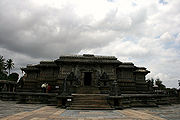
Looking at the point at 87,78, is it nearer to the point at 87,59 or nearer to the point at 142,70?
A: the point at 87,59

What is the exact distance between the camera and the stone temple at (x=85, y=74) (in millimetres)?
20109

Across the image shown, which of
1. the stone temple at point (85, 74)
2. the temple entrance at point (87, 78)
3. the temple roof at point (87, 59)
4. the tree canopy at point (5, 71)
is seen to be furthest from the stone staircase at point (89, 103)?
the tree canopy at point (5, 71)

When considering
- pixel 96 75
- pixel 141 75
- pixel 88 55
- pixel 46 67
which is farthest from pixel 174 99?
pixel 46 67

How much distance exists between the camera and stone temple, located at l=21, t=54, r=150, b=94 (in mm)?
20109

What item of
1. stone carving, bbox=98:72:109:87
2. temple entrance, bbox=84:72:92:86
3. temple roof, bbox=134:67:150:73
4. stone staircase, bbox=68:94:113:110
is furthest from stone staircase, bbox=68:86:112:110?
temple roof, bbox=134:67:150:73

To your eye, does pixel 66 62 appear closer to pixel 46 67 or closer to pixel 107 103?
pixel 46 67

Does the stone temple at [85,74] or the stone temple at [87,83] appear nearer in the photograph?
the stone temple at [87,83]

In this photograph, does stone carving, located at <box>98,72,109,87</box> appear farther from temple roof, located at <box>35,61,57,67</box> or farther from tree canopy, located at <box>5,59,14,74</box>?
tree canopy, located at <box>5,59,14,74</box>

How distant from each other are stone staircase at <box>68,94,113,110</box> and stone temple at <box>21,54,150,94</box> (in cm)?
540

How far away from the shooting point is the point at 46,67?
2425 cm

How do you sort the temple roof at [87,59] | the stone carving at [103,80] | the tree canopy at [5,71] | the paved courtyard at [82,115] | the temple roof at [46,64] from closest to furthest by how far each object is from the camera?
the paved courtyard at [82,115], the stone carving at [103,80], the temple roof at [87,59], the temple roof at [46,64], the tree canopy at [5,71]

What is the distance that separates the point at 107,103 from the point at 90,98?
1.79m

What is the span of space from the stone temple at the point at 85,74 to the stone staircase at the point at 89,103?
540 cm

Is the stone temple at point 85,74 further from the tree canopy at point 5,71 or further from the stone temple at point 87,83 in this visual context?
the tree canopy at point 5,71
